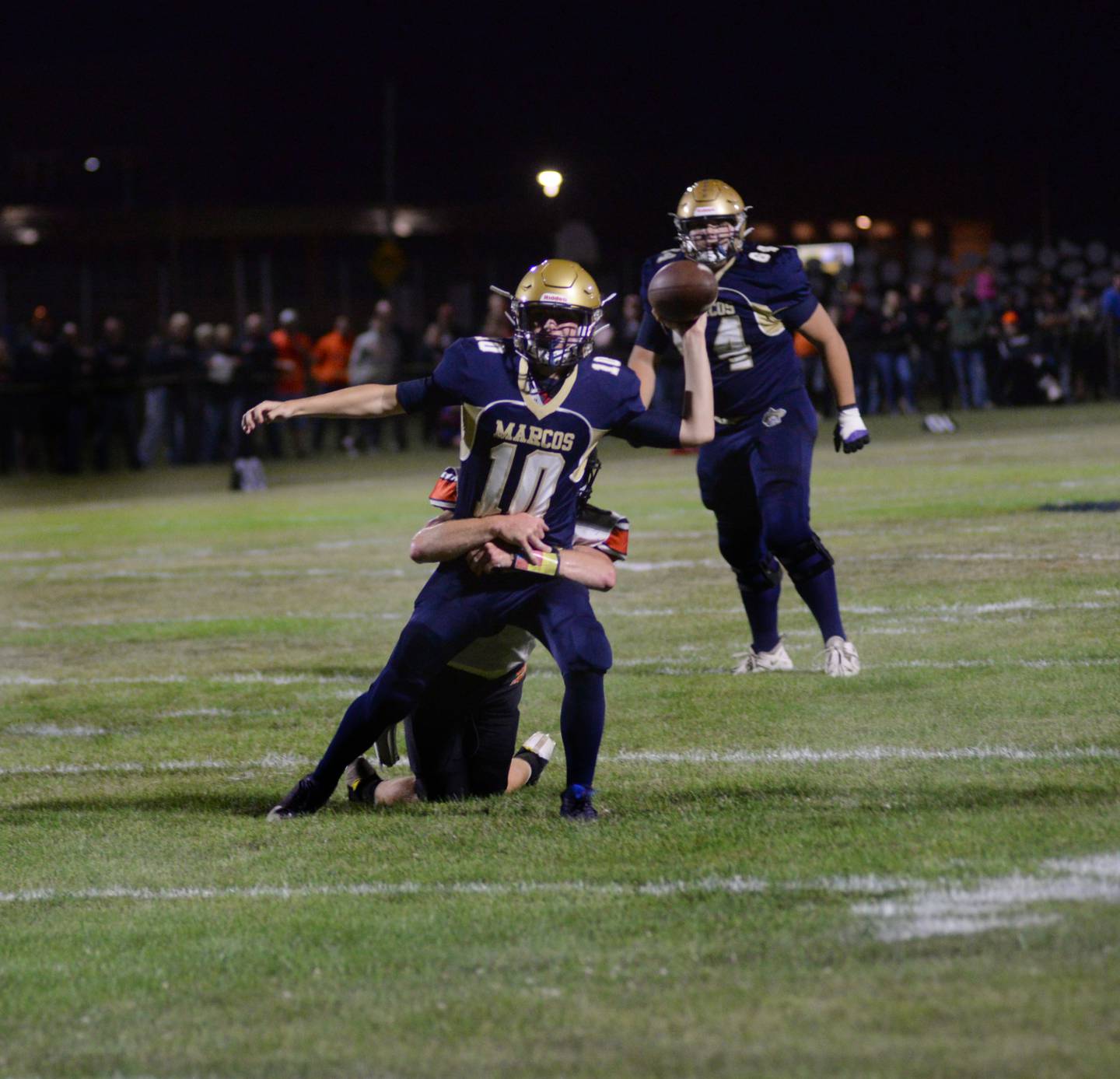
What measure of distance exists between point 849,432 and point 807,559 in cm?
56

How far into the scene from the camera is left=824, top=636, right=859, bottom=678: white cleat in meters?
7.76

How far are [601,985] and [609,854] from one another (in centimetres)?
118

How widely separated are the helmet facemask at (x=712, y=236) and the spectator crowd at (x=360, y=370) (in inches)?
518

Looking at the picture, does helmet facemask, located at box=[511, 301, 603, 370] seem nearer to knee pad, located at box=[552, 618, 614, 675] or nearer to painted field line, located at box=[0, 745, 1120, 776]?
knee pad, located at box=[552, 618, 614, 675]

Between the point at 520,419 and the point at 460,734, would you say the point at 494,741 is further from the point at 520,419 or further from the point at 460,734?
the point at 520,419

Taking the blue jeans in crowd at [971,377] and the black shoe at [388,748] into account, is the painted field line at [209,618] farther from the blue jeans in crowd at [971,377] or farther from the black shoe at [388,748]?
the blue jeans in crowd at [971,377]

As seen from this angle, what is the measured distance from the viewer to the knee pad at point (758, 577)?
26.9 ft

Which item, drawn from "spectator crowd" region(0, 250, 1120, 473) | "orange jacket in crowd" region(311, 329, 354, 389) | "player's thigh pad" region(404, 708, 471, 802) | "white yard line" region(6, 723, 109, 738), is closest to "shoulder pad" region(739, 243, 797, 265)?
"player's thigh pad" region(404, 708, 471, 802)

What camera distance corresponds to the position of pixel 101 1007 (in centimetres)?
391

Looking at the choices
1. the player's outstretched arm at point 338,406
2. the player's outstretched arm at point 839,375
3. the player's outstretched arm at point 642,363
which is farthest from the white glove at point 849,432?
the player's outstretched arm at point 338,406

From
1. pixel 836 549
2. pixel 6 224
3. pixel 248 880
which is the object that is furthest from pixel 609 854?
pixel 6 224

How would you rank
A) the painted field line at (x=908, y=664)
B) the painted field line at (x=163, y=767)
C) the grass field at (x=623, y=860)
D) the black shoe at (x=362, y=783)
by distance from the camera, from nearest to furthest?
1. the grass field at (x=623, y=860)
2. the black shoe at (x=362, y=783)
3. the painted field line at (x=163, y=767)
4. the painted field line at (x=908, y=664)

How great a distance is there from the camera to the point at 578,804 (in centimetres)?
549

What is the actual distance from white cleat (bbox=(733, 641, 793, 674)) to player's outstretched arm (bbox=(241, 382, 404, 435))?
2.77 m
